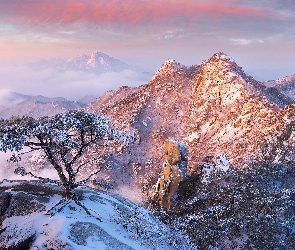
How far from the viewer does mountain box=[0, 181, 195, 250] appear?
595 inches

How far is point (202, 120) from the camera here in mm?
69438

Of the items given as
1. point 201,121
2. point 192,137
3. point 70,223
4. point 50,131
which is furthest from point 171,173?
point 50,131

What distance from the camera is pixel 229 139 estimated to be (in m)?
57.1

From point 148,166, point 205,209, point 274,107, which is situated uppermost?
point 274,107

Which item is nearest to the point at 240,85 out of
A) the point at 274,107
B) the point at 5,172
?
the point at 274,107

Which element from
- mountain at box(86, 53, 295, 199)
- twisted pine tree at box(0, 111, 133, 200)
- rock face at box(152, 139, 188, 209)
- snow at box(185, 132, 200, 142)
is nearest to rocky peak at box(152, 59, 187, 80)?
mountain at box(86, 53, 295, 199)

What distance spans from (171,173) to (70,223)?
31143 millimetres

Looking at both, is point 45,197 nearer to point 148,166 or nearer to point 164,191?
point 164,191

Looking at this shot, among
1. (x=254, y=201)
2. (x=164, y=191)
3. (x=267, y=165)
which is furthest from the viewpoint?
(x=164, y=191)

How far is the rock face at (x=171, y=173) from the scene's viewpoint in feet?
149

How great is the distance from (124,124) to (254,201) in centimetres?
4942

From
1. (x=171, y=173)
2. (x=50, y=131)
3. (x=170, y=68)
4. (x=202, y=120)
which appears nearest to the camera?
(x=50, y=131)

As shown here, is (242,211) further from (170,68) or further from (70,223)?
(170,68)

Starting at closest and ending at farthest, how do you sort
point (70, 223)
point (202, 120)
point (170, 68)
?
point (70, 223), point (202, 120), point (170, 68)
